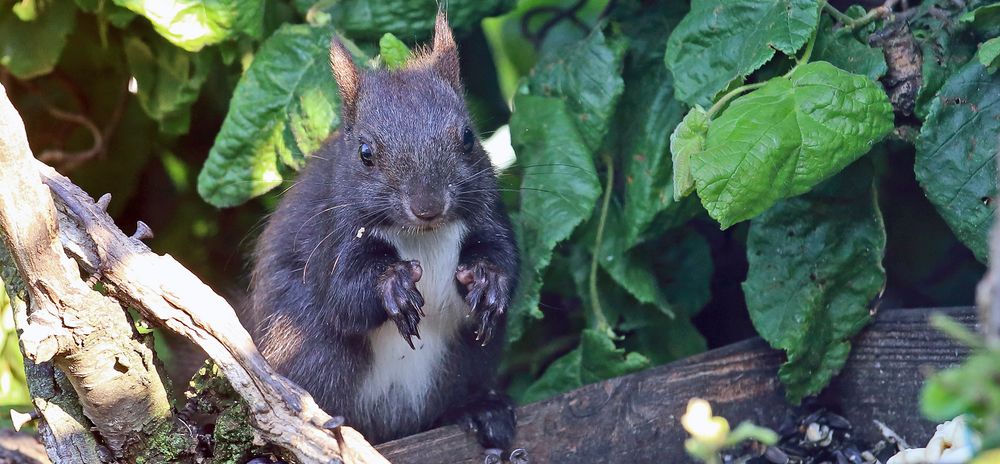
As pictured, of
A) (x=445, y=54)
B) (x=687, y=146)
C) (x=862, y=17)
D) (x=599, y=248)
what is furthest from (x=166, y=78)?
A: (x=862, y=17)

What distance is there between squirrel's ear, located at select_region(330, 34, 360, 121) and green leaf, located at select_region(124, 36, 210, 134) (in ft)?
2.26

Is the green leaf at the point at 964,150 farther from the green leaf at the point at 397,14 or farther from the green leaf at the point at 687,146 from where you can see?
the green leaf at the point at 397,14

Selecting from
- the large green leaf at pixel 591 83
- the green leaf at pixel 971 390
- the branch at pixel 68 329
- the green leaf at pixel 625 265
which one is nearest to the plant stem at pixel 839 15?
the large green leaf at pixel 591 83

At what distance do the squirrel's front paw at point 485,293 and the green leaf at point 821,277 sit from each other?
71 centimetres

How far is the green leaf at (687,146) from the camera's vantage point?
2.45 m

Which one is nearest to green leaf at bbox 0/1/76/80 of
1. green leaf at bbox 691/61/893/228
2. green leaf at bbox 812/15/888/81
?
green leaf at bbox 691/61/893/228

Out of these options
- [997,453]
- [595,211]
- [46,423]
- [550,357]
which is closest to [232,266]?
[550,357]

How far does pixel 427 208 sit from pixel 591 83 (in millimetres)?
896

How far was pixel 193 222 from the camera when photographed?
4.13 meters

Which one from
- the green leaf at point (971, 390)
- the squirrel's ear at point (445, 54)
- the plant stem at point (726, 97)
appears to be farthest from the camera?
the squirrel's ear at point (445, 54)

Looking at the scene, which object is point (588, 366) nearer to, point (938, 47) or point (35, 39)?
point (938, 47)

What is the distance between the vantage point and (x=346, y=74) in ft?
9.85

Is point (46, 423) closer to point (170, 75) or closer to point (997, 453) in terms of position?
point (170, 75)

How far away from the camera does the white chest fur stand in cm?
293
